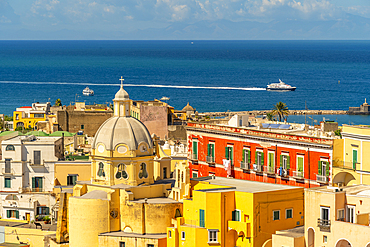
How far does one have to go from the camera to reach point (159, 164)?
5312 centimetres

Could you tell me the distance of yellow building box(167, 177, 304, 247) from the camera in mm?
43312

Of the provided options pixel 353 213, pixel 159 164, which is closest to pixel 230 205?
pixel 353 213

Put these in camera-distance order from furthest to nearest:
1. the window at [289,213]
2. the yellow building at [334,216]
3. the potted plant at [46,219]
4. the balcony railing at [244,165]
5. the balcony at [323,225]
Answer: the potted plant at [46,219]
the balcony railing at [244,165]
the window at [289,213]
the balcony at [323,225]
the yellow building at [334,216]

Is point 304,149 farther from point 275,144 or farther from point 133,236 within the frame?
point 133,236

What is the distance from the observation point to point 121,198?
47.1m

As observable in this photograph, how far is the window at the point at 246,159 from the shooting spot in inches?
2108

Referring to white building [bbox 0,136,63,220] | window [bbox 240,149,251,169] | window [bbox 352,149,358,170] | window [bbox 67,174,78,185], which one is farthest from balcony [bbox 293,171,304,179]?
white building [bbox 0,136,63,220]

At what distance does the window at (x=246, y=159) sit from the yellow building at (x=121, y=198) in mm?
6028

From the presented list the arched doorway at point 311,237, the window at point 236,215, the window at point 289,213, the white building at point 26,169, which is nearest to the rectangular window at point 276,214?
the window at point 289,213

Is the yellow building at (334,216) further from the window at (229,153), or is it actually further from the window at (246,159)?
the window at (229,153)

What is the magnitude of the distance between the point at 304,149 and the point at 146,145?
10.0 m

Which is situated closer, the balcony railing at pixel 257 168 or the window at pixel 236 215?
the window at pixel 236 215

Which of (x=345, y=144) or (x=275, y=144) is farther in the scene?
(x=275, y=144)

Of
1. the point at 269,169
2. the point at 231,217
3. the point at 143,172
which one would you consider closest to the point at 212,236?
the point at 231,217
